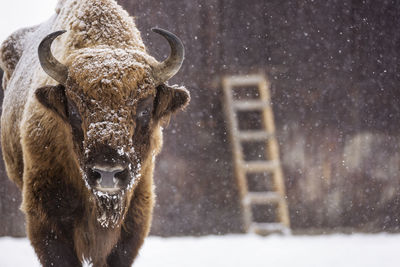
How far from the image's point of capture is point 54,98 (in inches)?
140

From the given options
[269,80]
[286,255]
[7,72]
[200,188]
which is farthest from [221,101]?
[7,72]

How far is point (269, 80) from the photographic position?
6910 mm

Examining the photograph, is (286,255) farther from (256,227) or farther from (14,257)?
(14,257)

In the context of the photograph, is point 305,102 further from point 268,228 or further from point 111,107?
point 111,107

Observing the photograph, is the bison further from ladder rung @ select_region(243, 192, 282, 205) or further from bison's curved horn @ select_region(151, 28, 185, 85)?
ladder rung @ select_region(243, 192, 282, 205)

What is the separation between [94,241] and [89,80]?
129 cm

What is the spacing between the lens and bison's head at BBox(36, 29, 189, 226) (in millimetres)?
3123

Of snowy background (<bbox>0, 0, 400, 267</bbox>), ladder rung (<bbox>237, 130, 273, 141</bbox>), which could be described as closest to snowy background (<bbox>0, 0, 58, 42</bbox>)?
snowy background (<bbox>0, 0, 400, 267</bbox>)

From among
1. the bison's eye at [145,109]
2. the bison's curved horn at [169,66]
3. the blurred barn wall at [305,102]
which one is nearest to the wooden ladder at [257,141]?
the blurred barn wall at [305,102]

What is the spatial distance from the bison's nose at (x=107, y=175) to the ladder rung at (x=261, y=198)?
3982 mm

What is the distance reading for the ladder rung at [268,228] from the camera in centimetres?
686

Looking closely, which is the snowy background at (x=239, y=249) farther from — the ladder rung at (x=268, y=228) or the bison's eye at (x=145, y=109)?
the bison's eye at (x=145, y=109)

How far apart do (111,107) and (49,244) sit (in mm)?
1183

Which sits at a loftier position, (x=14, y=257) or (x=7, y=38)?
(x=7, y=38)
